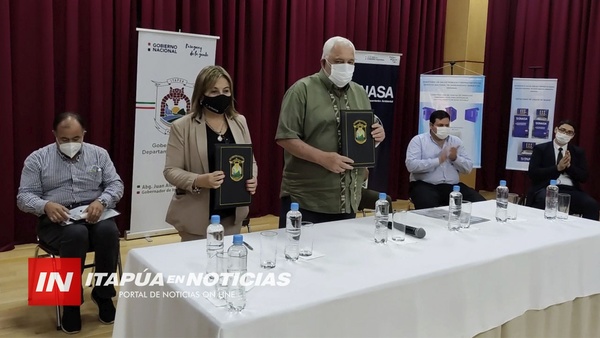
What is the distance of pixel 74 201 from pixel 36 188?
209mm

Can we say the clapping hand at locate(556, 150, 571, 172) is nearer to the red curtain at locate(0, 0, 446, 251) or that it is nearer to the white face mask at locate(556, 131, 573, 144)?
the white face mask at locate(556, 131, 573, 144)

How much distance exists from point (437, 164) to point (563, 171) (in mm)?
1173

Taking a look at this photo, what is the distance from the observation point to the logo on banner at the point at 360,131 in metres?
2.54

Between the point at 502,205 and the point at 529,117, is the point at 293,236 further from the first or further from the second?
the point at 529,117

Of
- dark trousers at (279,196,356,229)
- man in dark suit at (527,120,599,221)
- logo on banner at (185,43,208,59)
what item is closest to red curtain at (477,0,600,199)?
man in dark suit at (527,120,599,221)

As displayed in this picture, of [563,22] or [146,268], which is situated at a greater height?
[563,22]

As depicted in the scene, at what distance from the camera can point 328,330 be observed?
5.29 ft

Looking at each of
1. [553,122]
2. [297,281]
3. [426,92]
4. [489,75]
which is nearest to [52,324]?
[297,281]

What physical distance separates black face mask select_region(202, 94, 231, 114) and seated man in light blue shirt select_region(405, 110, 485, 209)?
230 centimetres

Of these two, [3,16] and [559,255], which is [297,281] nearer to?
[559,255]

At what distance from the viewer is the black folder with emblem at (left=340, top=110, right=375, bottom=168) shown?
2.52 metres

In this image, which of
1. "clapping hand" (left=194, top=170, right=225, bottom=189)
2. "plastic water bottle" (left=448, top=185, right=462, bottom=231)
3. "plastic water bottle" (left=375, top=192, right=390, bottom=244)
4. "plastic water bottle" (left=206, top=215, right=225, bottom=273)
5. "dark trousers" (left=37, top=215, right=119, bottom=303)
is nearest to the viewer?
"plastic water bottle" (left=206, top=215, right=225, bottom=273)

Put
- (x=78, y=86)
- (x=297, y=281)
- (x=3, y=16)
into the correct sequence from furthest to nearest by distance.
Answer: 1. (x=78, y=86)
2. (x=3, y=16)
3. (x=297, y=281)

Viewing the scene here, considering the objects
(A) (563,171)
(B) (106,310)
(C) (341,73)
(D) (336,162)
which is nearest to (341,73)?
(C) (341,73)
